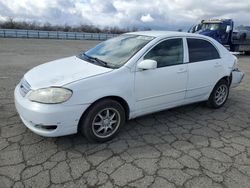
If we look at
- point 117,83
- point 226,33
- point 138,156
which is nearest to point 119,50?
point 117,83

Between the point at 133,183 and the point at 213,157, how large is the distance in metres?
1.28

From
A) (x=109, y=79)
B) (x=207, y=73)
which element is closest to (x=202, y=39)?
(x=207, y=73)

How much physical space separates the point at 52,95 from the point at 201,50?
300 centimetres

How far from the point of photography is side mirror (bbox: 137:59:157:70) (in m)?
3.50

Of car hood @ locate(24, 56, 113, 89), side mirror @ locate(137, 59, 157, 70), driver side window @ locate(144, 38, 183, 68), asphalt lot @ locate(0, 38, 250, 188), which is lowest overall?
asphalt lot @ locate(0, 38, 250, 188)

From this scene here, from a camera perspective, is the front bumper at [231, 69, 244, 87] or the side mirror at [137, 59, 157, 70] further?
the front bumper at [231, 69, 244, 87]

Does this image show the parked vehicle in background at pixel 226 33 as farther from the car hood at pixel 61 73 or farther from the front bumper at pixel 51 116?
the front bumper at pixel 51 116

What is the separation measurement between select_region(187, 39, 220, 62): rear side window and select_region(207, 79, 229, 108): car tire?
2.00ft

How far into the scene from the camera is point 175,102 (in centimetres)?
427

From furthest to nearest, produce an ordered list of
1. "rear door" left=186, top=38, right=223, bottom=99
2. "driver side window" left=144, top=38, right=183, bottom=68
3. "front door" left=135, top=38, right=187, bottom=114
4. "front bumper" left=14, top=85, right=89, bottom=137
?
"rear door" left=186, top=38, right=223, bottom=99
"driver side window" left=144, top=38, right=183, bottom=68
"front door" left=135, top=38, right=187, bottom=114
"front bumper" left=14, top=85, right=89, bottom=137

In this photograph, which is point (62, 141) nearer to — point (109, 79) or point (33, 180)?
point (33, 180)

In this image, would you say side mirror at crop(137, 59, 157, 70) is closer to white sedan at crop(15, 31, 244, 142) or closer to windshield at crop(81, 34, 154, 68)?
white sedan at crop(15, 31, 244, 142)

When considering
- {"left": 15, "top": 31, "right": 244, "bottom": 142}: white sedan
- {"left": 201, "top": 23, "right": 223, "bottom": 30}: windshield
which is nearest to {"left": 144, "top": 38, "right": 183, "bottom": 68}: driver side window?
{"left": 15, "top": 31, "right": 244, "bottom": 142}: white sedan

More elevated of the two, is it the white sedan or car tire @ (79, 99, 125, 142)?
the white sedan
